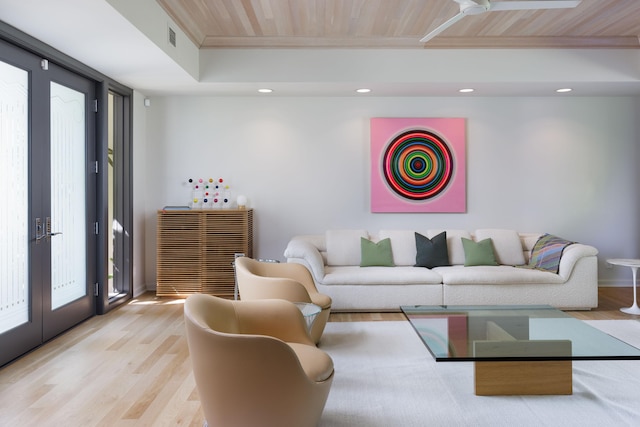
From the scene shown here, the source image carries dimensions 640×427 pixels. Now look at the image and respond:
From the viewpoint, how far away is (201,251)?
18.9 feet

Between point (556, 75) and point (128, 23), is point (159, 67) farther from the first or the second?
point (556, 75)

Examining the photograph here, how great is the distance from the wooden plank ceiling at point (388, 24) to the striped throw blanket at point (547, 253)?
200cm

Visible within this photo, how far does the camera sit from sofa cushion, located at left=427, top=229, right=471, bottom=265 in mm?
5629

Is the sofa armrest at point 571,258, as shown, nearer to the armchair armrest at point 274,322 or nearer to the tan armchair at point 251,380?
the armchair armrest at point 274,322

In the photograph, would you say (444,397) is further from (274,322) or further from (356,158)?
(356,158)

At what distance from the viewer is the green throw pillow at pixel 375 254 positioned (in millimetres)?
5484

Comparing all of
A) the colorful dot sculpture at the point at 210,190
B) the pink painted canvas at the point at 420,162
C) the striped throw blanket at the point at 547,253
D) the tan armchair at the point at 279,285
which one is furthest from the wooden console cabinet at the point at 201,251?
the striped throw blanket at the point at 547,253

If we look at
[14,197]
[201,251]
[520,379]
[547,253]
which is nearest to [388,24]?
[547,253]

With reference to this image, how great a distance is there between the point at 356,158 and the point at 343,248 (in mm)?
1180

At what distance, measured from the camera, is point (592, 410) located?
2838 mm

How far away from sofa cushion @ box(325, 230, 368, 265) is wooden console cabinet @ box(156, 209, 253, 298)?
93cm

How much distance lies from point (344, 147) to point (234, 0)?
2.38 m

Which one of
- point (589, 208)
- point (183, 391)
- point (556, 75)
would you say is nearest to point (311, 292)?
point (183, 391)

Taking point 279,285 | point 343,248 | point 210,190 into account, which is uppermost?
point 210,190
